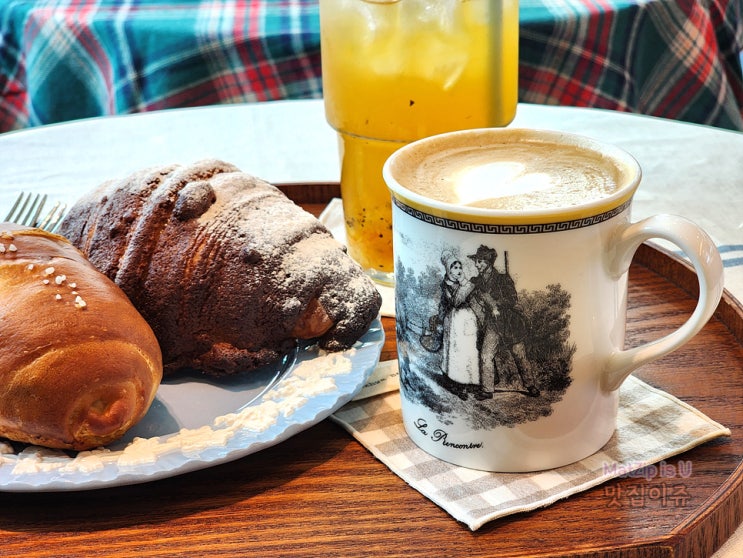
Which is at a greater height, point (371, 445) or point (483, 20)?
point (483, 20)

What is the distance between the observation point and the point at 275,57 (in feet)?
5.95

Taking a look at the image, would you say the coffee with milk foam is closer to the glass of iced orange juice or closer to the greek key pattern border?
the greek key pattern border

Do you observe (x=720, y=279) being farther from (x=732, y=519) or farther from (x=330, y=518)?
(x=330, y=518)

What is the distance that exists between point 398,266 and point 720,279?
21 centimetres

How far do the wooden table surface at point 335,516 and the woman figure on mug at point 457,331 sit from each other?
84 millimetres

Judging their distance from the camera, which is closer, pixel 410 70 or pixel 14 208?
pixel 410 70

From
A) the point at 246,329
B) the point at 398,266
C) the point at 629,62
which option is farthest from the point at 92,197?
the point at 629,62

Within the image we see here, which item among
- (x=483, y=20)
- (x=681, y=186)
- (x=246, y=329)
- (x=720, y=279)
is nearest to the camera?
(x=720, y=279)

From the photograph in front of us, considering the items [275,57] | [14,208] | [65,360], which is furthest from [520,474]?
[275,57]

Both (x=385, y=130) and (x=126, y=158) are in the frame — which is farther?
(x=126, y=158)

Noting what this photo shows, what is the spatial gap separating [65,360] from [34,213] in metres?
0.51

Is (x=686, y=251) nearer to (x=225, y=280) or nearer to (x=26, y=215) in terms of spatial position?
(x=225, y=280)

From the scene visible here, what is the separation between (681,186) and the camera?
117 centimetres

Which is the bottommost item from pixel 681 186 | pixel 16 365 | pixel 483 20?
pixel 681 186
